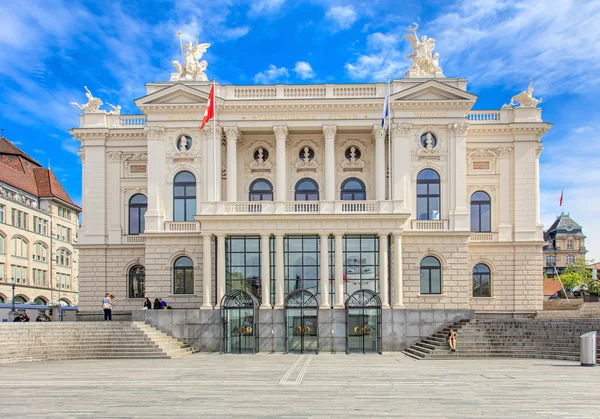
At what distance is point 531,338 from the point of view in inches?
1515

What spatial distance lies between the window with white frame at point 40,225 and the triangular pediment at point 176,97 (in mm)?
43899

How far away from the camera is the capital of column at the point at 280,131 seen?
49188 mm

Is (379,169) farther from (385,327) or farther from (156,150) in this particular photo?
(156,150)

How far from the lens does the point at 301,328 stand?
43.3 meters

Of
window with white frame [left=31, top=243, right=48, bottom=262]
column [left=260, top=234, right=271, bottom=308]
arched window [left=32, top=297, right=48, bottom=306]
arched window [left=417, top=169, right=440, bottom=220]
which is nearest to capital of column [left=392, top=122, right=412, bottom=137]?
arched window [left=417, top=169, right=440, bottom=220]

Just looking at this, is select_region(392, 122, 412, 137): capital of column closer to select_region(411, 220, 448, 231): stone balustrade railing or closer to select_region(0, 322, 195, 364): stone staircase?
select_region(411, 220, 448, 231): stone balustrade railing

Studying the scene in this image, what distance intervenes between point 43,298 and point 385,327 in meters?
58.3

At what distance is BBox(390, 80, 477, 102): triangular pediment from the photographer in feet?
159

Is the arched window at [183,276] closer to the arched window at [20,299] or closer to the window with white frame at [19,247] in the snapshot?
the window with white frame at [19,247]

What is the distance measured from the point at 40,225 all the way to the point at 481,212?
60.9m

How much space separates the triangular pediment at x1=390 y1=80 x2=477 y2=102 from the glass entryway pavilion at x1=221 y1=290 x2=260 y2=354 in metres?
18.9

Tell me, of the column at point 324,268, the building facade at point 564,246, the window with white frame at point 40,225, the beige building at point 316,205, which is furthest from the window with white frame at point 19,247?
the building facade at point 564,246

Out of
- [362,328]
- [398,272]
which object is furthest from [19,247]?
[398,272]

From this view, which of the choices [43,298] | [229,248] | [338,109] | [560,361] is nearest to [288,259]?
[229,248]
